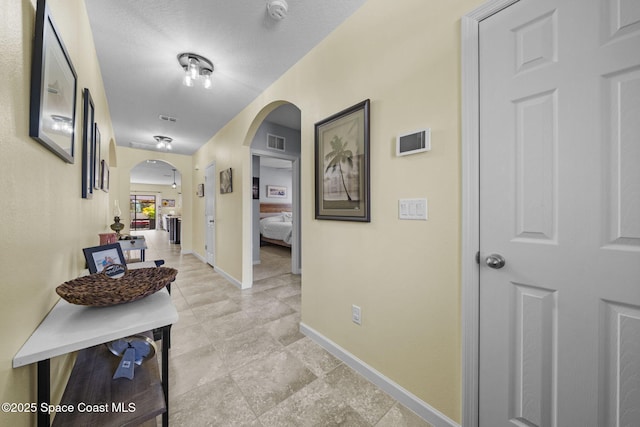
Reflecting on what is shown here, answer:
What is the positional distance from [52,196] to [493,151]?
1.88 meters

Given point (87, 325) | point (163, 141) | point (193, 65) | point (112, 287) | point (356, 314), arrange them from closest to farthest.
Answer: point (87, 325)
point (112, 287)
point (356, 314)
point (193, 65)
point (163, 141)

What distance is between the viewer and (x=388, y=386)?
144 cm

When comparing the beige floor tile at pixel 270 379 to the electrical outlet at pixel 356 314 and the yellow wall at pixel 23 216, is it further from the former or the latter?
the yellow wall at pixel 23 216

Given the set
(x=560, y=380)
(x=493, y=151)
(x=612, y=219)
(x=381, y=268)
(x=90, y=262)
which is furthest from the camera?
(x=381, y=268)

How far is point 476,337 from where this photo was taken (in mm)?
1095

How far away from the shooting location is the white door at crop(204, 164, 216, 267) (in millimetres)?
4352

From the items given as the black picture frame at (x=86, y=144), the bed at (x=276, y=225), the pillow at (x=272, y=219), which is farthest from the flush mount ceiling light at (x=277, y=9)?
the pillow at (x=272, y=219)

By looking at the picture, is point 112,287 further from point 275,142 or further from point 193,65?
point 275,142

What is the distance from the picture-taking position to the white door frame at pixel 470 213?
1076 mm

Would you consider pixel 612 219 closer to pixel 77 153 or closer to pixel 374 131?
pixel 374 131

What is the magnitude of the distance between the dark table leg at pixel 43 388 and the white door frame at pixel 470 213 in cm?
159

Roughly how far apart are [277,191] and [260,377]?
6705 millimetres

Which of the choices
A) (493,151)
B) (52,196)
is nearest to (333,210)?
(493,151)

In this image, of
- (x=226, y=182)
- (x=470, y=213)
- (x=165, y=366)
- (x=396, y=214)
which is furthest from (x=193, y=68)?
(x=470, y=213)
